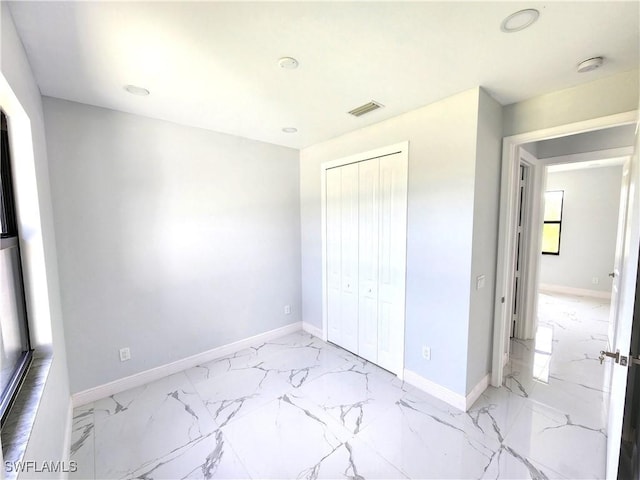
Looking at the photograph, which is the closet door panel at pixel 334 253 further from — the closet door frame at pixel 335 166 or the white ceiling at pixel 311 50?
the white ceiling at pixel 311 50

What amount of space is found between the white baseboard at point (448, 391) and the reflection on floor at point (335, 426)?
6 cm

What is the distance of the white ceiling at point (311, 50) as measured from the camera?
4.07 feet

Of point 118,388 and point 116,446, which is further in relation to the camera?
point 118,388

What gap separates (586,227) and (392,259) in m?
5.31

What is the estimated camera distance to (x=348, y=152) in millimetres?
2920

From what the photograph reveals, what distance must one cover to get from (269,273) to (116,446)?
198cm

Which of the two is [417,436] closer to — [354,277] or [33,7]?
[354,277]

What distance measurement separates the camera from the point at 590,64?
63.8 inches

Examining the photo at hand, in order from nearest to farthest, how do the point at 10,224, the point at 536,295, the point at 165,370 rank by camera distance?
the point at 10,224, the point at 165,370, the point at 536,295

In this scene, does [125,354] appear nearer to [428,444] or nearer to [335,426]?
[335,426]

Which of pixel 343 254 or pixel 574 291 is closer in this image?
pixel 343 254

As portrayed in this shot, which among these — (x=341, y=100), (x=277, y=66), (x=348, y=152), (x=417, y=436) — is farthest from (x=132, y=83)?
(x=417, y=436)

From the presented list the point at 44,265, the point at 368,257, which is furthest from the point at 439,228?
the point at 44,265

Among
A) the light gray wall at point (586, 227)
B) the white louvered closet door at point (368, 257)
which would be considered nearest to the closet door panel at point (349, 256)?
the white louvered closet door at point (368, 257)
